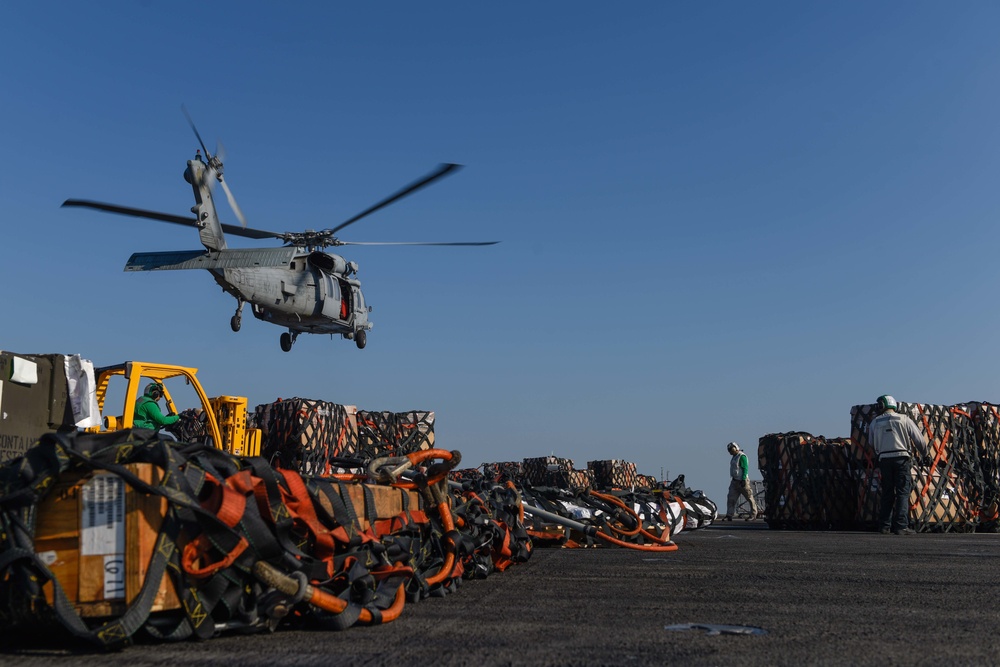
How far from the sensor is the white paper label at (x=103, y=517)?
120 inches

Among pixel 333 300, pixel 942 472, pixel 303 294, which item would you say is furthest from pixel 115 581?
pixel 333 300

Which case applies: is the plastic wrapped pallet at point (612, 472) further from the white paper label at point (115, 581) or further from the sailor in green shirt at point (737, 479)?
the white paper label at point (115, 581)

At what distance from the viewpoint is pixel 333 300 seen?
77.9ft

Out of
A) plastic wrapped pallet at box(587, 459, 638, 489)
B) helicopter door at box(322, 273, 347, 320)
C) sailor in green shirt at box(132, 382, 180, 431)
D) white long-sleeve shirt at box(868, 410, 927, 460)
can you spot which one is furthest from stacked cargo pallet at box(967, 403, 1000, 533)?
plastic wrapped pallet at box(587, 459, 638, 489)

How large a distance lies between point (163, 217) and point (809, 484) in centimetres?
1626

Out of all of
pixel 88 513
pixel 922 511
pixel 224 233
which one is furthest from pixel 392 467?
pixel 224 233

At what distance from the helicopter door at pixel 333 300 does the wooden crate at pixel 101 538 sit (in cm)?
2041

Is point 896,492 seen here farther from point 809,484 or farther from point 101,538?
point 101,538

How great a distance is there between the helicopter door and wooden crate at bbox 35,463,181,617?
20.4 metres

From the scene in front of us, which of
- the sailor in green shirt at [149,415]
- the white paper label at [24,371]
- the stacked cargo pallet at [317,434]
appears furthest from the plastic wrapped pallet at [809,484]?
the white paper label at [24,371]

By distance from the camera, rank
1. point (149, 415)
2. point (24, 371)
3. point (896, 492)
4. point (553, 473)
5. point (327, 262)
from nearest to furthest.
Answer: point (24, 371) → point (149, 415) → point (896, 492) → point (327, 262) → point (553, 473)

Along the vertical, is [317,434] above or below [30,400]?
below

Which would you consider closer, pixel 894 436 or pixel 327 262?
pixel 894 436

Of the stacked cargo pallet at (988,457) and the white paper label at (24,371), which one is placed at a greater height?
the white paper label at (24,371)
